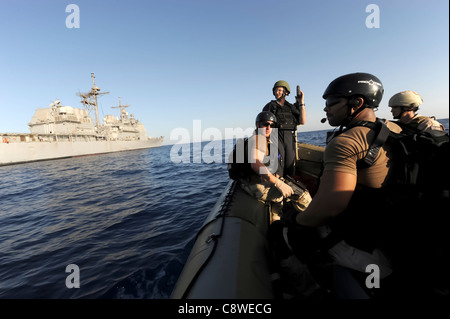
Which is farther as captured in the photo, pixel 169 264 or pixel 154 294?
pixel 169 264

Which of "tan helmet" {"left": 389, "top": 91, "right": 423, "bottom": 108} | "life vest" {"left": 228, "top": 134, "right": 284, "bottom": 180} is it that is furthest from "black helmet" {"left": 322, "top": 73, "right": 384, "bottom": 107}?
"tan helmet" {"left": 389, "top": 91, "right": 423, "bottom": 108}

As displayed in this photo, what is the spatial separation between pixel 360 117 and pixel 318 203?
36.6 inches

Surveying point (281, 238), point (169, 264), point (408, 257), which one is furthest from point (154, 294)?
point (408, 257)

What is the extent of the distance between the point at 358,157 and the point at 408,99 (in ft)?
11.5

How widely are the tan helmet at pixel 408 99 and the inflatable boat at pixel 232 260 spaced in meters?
3.45

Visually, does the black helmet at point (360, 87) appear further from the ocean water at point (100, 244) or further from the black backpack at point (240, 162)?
the ocean water at point (100, 244)

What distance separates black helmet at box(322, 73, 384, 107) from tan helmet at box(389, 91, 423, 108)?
8.63ft

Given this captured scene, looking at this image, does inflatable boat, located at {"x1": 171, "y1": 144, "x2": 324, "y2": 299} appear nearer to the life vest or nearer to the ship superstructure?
the life vest

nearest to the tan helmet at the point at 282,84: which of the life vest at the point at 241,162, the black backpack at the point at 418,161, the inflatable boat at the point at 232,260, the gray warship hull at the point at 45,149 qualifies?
the life vest at the point at 241,162

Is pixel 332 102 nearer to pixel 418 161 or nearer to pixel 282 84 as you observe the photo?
pixel 418 161
